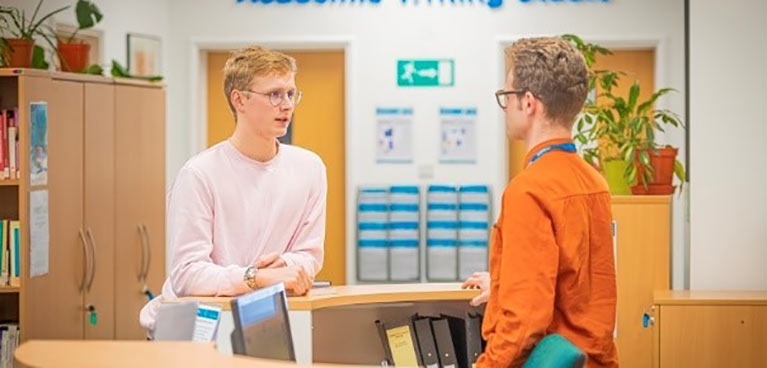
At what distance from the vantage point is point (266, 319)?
102 inches

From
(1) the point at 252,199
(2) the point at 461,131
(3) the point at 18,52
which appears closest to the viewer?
(1) the point at 252,199

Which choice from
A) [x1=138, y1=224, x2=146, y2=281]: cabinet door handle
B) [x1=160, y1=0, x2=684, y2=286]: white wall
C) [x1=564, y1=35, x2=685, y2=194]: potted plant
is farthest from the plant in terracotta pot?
[x1=160, y1=0, x2=684, y2=286]: white wall

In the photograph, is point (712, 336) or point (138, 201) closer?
point (712, 336)

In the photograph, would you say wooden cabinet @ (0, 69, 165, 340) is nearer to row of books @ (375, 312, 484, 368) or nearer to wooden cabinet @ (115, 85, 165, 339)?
wooden cabinet @ (115, 85, 165, 339)

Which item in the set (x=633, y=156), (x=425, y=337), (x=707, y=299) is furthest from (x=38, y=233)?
(x=707, y=299)

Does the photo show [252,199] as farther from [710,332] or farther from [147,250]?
[147,250]

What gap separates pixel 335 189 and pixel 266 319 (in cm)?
602

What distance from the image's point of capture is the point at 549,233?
8.79 ft

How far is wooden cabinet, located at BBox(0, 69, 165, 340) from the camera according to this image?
211 inches

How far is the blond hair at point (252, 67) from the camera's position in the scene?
135 inches

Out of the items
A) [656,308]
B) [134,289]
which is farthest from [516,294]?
[134,289]

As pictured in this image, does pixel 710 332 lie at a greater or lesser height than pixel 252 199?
lesser

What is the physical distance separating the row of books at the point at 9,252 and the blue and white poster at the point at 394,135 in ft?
11.7

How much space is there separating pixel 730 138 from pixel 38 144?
3088mm
